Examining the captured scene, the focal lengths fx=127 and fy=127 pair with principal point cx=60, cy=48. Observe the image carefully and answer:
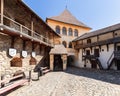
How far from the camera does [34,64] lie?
45.6 ft

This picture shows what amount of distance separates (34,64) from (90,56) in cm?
1041

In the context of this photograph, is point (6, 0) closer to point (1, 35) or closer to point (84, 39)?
point (1, 35)

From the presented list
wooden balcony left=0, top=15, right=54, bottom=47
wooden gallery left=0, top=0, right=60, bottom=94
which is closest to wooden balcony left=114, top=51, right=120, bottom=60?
wooden gallery left=0, top=0, right=60, bottom=94

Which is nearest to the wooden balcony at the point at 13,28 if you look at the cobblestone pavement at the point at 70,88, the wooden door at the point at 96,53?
the cobblestone pavement at the point at 70,88

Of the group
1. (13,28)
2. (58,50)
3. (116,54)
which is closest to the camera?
(13,28)

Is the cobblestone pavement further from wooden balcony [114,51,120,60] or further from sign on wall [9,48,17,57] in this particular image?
wooden balcony [114,51,120,60]

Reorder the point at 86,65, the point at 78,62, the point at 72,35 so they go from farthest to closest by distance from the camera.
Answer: the point at 72,35
the point at 78,62
the point at 86,65

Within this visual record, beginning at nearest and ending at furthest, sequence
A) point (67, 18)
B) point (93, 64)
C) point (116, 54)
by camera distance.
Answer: point (116, 54) → point (93, 64) → point (67, 18)

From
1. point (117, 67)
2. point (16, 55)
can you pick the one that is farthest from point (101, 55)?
point (16, 55)

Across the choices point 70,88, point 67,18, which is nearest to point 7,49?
point 70,88

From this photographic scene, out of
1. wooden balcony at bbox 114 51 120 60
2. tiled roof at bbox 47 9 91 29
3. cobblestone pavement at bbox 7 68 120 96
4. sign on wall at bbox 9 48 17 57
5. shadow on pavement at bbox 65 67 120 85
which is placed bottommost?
shadow on pavement at bbox 65 67 120 85

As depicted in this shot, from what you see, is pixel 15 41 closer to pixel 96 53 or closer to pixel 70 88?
pixel 70 88

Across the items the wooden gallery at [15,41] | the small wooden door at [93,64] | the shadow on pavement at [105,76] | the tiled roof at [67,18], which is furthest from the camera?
the tiled roof at [67,18]

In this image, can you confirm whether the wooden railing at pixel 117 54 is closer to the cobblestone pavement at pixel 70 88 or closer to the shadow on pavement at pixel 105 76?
the shadow on pavement at pixel 105 76
